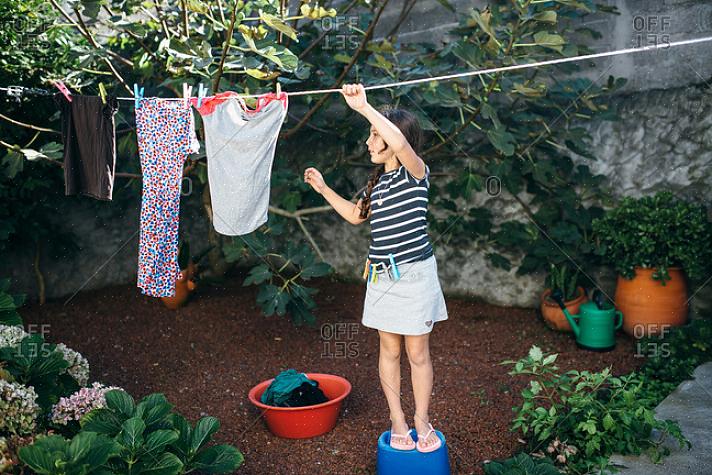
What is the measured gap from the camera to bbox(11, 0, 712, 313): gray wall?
15.2 ft

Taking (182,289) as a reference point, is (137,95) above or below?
above

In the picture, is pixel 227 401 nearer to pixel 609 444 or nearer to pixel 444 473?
pixel 444 473

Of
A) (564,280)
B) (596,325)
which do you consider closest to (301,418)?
(596,325)

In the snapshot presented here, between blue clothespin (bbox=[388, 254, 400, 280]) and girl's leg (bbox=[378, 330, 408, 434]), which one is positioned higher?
blue clothespin (bbox=[388, 254, 400, 280])

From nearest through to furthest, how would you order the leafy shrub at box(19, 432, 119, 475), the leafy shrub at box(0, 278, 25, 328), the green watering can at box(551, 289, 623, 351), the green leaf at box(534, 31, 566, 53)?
the leafy shrub at box(19, 432, 119, 475)
the leafy shrub at box(0, 278, 25, 328)
the green leaf at box(534, 31, 566, 53)
the green watering can at box(551, 289, 623, 351)

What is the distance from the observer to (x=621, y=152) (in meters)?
4.93

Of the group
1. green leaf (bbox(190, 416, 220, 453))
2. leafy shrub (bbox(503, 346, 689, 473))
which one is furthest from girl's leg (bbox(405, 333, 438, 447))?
green leaf (bbox(190, 416, 220, 453))

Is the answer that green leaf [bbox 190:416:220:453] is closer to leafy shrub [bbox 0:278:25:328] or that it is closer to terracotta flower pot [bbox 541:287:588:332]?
leafy shrub [bbox 0:278:25:328]

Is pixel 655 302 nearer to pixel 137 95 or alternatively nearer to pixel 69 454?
pixel 137 95

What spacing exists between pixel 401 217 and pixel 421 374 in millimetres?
666

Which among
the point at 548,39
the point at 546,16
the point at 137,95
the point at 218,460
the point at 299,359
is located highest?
the point at 546,16

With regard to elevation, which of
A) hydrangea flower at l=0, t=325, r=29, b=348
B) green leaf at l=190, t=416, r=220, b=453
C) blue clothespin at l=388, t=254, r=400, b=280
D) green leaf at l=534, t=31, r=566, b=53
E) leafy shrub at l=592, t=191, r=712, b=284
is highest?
green leaf at l=534, t=31, r=566, b=53

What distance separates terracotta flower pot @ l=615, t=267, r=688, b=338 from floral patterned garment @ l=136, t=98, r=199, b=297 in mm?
2890

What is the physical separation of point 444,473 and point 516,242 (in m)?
2.36
